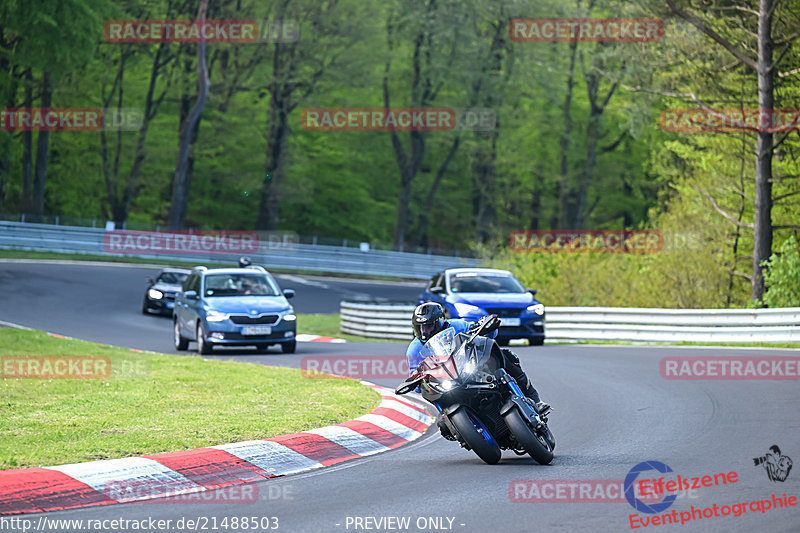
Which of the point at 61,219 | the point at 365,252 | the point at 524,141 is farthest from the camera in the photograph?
the point at 524,141

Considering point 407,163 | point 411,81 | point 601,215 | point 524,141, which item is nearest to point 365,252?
point 407,163

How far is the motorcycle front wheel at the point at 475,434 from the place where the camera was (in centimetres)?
909

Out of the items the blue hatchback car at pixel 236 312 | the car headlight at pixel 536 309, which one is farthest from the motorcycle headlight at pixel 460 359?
the car headlight at pixel 536 309

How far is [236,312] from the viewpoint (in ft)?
72.9

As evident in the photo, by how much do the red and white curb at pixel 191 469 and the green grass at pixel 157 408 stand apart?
0.30 m

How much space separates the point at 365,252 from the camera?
194ft

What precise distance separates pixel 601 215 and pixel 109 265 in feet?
138

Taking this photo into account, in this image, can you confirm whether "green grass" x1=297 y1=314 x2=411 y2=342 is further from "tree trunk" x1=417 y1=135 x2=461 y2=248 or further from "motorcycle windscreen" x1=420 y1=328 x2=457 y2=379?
"tree trunk" x1=417 y1=135 x2=461 y2=248

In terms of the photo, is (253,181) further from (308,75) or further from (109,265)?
(109,265)

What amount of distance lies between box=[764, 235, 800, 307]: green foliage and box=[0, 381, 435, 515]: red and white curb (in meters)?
15.7

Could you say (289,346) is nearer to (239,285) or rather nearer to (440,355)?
(239,285)
